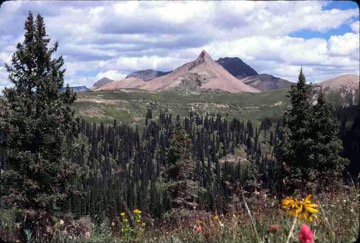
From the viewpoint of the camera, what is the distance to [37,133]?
25.0m

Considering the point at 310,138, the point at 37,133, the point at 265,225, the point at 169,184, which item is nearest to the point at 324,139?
the point at 310,138

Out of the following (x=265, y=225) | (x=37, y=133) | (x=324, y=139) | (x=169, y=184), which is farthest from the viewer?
(x=169, y=184)

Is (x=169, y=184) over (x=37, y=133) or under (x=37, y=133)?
under

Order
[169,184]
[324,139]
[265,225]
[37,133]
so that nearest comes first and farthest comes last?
1. [265,225]
2. [37,133]
3. [324,139]
4. [169,184]

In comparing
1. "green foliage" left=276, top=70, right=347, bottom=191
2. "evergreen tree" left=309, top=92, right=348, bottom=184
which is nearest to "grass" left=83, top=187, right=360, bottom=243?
"green foliage" left=276, top=70, right=347, bottom=191

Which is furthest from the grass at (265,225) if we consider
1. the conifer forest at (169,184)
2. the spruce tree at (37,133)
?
the spruce tree at (37,133)

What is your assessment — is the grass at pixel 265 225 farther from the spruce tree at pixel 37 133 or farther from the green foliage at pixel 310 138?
the green foliage at pixel 310 138

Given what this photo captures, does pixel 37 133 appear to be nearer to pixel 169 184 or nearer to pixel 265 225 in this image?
pixel 169 184

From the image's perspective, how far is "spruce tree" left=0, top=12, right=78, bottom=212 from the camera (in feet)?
79.5

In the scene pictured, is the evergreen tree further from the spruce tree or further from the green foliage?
the spruce tree

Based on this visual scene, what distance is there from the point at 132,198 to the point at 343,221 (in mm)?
149285

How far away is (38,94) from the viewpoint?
25.3m

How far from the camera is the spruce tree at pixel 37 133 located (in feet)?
79.5

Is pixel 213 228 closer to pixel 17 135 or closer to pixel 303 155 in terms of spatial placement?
pixel 17 135
